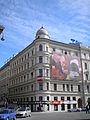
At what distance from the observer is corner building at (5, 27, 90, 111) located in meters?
58.3

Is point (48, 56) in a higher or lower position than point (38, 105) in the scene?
higher

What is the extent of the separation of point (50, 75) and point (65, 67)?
659 centimetres

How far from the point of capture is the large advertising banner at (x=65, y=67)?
61428 millimetres

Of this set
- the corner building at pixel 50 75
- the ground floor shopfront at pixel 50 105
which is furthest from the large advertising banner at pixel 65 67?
the ground floor shopfront at pixel 50 105

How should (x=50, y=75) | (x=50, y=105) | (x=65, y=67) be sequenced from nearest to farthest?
(x=50, y=105) → (x=50, y=75) → (x=65, y=67)

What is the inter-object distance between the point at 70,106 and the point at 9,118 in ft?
137

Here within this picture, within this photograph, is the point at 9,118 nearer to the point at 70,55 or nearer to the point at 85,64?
the point at 70,55

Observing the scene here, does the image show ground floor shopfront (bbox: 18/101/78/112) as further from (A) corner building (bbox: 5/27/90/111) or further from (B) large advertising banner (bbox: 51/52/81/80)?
(B) large advertising banner (bbox: 51/52/81/80)

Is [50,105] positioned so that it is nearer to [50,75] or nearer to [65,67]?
[50,75]

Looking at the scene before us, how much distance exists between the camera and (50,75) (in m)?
60.2

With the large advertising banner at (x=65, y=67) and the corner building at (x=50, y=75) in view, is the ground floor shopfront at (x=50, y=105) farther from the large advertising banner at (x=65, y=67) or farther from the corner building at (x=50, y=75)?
the large advertising banner at (x=65, y=67)

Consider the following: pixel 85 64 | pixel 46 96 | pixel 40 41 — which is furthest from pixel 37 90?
pixel 85 64

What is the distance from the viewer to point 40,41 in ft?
201

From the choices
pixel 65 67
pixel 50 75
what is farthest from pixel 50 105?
pixel 65 67
